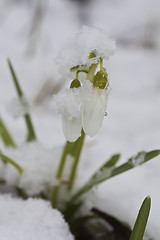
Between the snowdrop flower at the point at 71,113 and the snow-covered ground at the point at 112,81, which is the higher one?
the snow-covered ground at the point at 112,81

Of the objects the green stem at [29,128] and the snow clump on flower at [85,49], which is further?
the green stem at [29,128]

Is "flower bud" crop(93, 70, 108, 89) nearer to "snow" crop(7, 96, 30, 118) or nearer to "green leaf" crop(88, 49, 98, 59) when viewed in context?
"green leaf" crop(88, 49, 98, 59)

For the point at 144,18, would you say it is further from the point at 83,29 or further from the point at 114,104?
the point at 83,29

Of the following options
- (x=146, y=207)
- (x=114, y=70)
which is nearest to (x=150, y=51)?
(x=114, y=70)

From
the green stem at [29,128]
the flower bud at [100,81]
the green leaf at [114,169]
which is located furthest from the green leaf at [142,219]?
the green stem at [29,128]

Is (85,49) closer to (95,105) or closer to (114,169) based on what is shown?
(95,105)

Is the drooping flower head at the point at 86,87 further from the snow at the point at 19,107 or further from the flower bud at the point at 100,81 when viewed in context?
the snow at the point at 19,107

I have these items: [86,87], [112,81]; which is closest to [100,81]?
[86,87]
